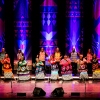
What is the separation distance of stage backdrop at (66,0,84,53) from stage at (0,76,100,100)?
2.00 meters

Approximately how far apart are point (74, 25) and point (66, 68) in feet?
8.98

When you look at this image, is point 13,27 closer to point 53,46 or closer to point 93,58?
point 53,46

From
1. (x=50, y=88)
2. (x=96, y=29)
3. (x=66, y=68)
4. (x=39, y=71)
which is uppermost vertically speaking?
(x=96, y=29)

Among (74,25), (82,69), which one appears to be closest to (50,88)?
(82,69)

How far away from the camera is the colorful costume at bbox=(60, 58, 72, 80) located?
14.7 meters

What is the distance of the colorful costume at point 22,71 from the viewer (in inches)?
578

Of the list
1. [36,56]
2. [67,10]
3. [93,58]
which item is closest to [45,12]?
[67,10]

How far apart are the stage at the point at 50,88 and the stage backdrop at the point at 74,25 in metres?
2.00

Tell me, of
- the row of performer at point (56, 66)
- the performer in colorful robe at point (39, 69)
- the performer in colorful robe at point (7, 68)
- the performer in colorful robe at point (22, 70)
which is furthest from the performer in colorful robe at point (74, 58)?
the performer in colorful robe at point (7, 68)

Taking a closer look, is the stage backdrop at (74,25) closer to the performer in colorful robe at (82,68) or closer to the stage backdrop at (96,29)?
the stage backdrop at (96,29)

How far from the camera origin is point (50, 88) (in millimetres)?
13578

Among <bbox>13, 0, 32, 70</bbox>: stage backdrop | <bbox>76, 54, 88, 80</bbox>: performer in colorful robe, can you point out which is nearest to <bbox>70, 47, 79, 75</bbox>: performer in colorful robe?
<bbox>76, 54, 88, 80</bbox>: performer in colorful robe

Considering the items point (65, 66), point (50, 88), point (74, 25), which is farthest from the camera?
point (74, 25)

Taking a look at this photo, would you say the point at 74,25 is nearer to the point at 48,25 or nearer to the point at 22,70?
the point at 48,25
